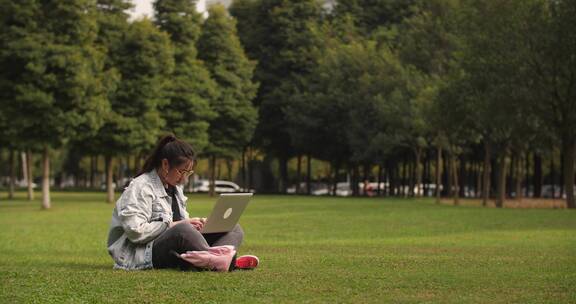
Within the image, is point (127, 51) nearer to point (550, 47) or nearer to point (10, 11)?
point (10, 11)

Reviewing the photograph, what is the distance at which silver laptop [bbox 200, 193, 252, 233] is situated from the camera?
1412 centimetres

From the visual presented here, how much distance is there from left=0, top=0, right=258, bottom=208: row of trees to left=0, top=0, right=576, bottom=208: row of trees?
9cm

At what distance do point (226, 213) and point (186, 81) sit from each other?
198 feet

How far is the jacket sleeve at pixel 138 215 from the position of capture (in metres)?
14.0

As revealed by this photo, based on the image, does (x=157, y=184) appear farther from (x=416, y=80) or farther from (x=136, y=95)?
(x=416, y=80)

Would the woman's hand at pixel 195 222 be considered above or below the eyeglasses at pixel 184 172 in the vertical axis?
below

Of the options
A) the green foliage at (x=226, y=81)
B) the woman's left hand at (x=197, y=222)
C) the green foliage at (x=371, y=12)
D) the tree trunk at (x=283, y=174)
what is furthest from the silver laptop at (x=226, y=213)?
the tree trunk at (x=283, y=174)

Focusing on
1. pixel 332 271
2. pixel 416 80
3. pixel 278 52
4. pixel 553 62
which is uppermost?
pixel 278 52

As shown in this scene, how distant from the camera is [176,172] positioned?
47.0 ft

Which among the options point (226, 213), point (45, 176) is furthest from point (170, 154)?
point (45, 176)

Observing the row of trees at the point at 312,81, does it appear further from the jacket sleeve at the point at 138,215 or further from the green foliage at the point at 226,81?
the jacket sleeve at the point at 138,215

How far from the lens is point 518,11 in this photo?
51.9m

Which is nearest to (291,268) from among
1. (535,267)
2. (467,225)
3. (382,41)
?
(535,267)

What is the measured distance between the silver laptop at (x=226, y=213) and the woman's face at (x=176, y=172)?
1.74 ft
